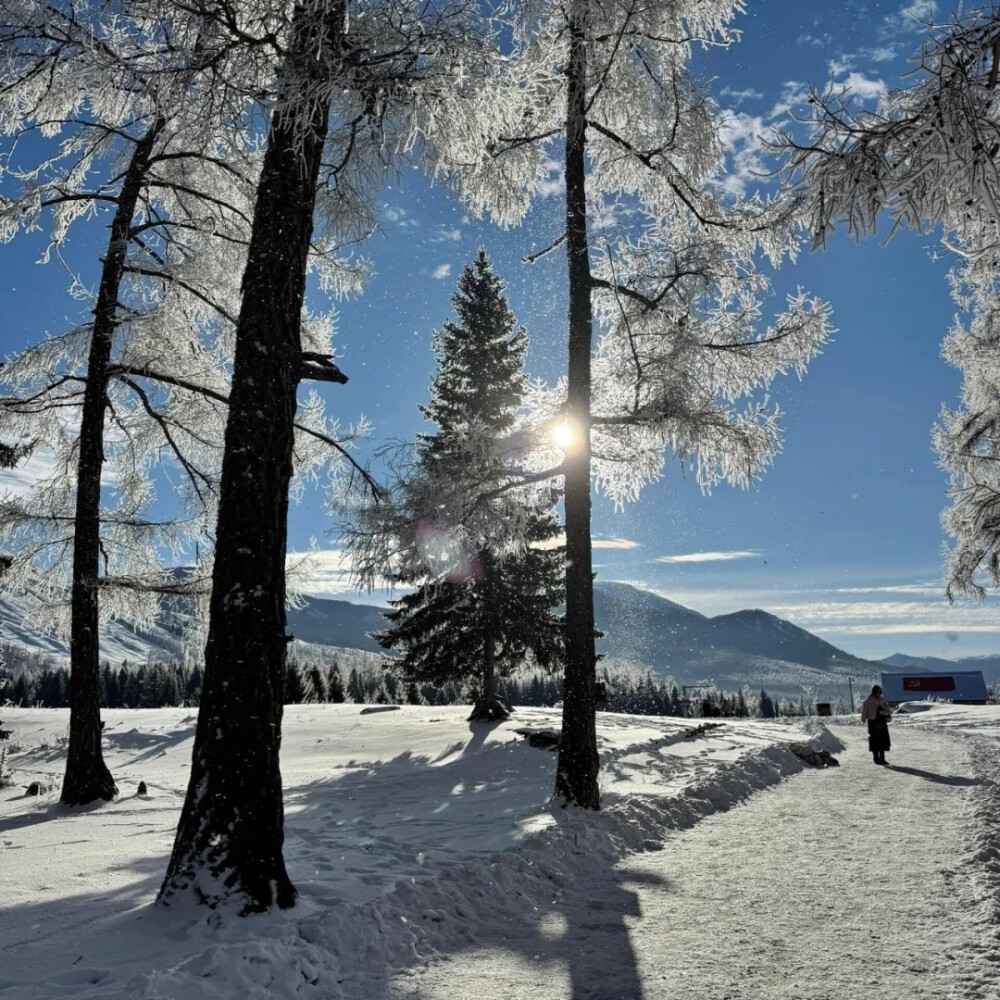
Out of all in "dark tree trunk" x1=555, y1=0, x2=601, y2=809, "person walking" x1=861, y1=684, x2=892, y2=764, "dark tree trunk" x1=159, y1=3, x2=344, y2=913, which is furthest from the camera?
"person walking" x1=861, y1=684, x2=892, y2=764

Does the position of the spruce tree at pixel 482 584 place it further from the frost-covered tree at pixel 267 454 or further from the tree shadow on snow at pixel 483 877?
the frost-covered tree at pixel 267 454

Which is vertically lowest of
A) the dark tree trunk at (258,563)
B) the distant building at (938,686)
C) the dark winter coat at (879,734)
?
the distant building at (938,686)

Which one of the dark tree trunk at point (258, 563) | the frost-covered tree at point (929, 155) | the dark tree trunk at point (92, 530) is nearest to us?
the frost-covered tree at point (929, 155)

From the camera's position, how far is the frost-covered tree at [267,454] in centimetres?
472

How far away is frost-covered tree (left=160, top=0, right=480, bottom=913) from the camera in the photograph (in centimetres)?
472

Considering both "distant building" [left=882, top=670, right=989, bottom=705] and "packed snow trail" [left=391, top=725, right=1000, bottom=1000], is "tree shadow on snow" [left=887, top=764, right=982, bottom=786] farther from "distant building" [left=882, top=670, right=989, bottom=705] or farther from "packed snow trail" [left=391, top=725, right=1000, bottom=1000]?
"distant building" [left=882, top=670, right=989, bottom=705]

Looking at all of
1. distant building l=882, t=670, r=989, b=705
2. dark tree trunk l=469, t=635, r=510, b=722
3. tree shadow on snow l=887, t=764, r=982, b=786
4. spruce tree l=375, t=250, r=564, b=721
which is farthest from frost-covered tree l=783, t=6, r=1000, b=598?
distant building l=882, t=670, r=989, b=705

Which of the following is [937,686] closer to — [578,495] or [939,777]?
[939,777]

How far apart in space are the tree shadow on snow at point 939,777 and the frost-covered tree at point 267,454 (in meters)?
10.2

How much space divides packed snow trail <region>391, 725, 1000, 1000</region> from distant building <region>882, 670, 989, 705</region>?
142ft

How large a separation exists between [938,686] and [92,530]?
2107 inches

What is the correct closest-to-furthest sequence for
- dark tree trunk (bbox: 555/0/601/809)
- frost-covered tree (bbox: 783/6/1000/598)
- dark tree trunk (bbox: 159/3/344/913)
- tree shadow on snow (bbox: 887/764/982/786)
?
frost-covered tree (bbox: 783/6/1000/598), dark tree trunk (bbox: 159/3/344/913), dark tree trunk (bbox: 555/0/601/809), tree shadow on snow (bbox: 887/764/982/786)

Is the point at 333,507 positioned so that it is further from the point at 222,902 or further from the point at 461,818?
the point at 222,902

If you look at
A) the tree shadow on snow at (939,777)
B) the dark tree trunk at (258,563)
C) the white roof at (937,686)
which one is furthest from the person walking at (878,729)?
the white roof at (937,686)
